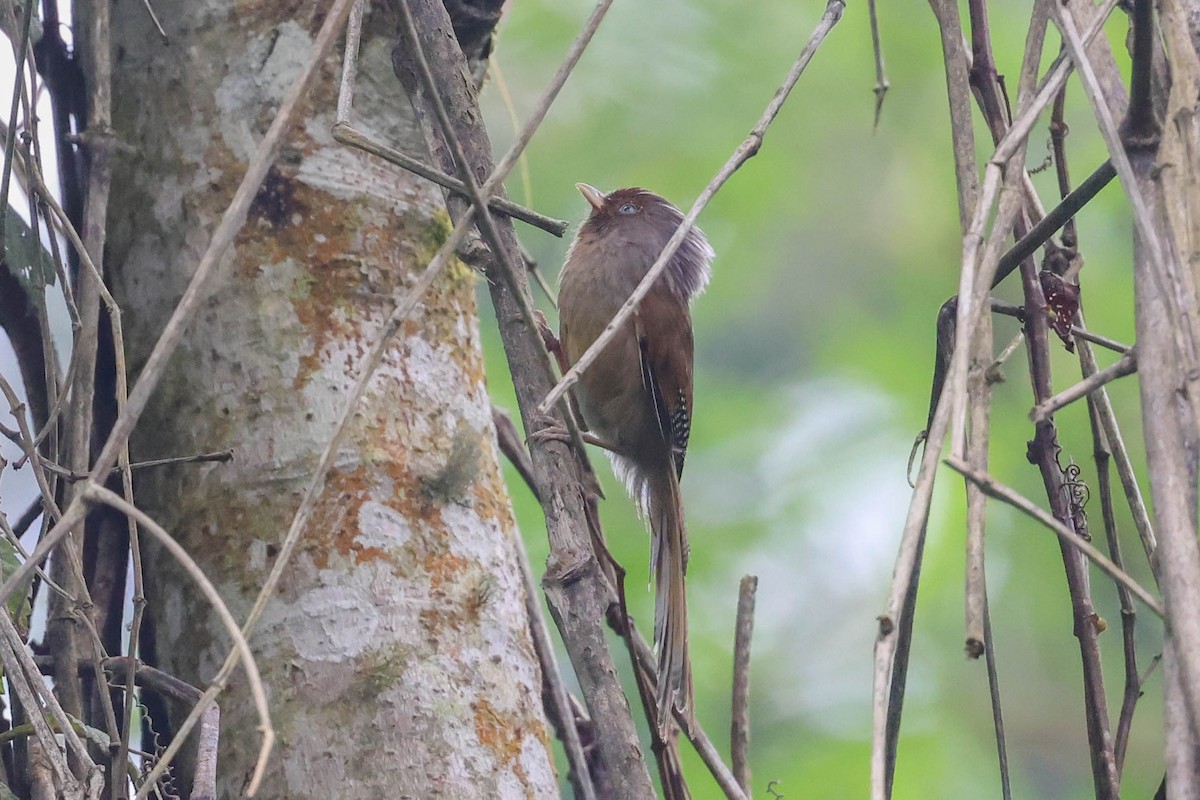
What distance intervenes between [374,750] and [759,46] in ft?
Answer: 16.3

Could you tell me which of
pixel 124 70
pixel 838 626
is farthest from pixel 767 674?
pixel 124 70

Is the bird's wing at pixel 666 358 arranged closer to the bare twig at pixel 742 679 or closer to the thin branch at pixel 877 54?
the thin branch at pixel 877 54

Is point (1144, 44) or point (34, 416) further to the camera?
point (34, 416)

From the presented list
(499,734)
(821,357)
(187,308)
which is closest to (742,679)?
(499,734)

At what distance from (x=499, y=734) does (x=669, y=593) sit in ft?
5.72

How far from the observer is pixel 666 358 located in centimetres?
394

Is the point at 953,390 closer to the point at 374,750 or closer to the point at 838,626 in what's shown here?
the point at 374,750

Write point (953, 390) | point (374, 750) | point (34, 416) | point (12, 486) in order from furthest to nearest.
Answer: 1. point (12, 486)
2. point (34, 416)
3. point (374, 750)
4. point (953, 390)

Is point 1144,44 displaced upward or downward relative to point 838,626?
downward

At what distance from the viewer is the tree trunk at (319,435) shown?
1.89m

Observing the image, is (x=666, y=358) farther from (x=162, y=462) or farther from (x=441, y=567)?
(x=162, y=462)

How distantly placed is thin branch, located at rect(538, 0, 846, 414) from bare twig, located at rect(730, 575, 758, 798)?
32.3 inches

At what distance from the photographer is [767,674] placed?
5812 millimetres

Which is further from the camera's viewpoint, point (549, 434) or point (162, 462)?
point (162, 462)
